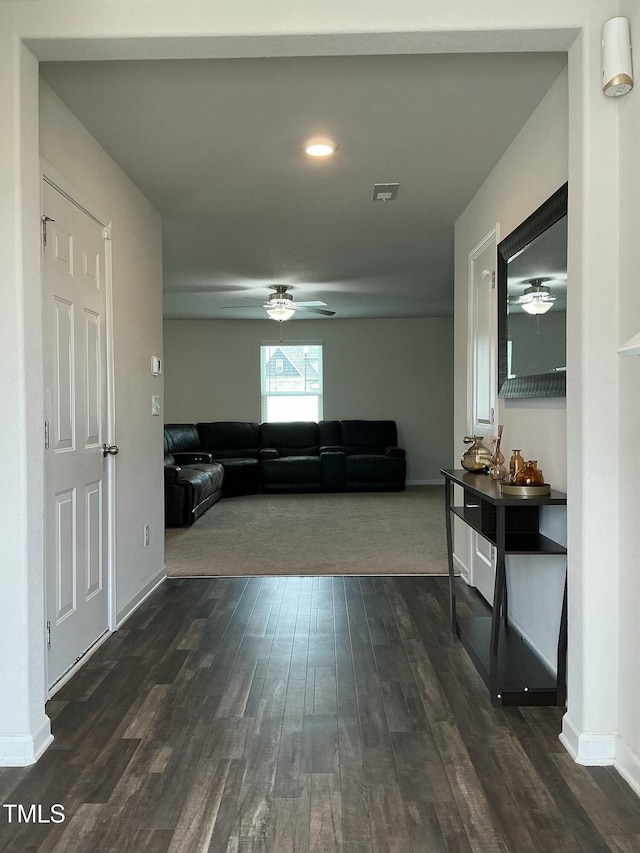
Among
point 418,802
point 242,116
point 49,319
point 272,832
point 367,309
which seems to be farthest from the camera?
point 367,309

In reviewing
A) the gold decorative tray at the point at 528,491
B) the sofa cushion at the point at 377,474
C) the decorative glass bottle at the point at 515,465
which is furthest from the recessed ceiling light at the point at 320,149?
the sofa cushion at the point at 377,474

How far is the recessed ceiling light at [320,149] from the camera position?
3.21 meters

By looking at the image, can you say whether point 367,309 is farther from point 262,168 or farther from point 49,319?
point 49,319

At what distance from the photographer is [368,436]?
376 inches

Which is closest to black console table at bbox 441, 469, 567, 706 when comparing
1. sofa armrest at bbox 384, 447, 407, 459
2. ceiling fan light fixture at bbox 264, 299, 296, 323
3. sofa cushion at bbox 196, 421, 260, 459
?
ceiling fan light fixture at bbox 264, 299, 296, 323

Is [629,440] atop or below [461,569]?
atop

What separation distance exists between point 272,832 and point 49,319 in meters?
2.01

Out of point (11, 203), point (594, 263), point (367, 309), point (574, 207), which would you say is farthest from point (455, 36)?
point (367, 309)

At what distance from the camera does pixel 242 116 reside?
2.92 m

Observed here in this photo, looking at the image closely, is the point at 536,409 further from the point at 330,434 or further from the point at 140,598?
the point at 330,434

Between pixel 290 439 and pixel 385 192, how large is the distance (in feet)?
19.3

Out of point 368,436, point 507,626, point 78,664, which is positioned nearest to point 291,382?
point 368,436

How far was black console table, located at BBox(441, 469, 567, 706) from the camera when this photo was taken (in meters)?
2.48

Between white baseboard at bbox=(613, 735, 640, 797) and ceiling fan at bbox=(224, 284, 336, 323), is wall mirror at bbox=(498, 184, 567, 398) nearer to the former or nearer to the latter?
white baseboard at bbox=(613, 735, 640, 797)
